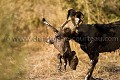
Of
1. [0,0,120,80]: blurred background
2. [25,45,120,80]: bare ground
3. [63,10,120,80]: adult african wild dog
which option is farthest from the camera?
[0,0,120,80]: blurred background

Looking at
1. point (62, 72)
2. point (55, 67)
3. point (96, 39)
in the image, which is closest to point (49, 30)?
point (55, 67)

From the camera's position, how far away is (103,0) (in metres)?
8.88

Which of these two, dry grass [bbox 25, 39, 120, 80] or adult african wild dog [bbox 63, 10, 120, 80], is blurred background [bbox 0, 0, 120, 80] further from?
adult african wild dog [bbox 63, 10, 120, 80]

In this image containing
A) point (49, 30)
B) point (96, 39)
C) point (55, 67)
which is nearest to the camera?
point (96, 39)

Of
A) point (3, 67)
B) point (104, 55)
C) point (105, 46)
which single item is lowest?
point (104, 55)

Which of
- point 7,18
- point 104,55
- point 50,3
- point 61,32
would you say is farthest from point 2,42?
point 50,3

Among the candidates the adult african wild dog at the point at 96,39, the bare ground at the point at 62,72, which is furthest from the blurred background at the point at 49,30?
the adult african wild dog at the point at 96,39

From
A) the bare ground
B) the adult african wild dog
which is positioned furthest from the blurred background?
the adult african wild dog

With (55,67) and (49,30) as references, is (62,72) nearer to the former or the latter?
(55,67)

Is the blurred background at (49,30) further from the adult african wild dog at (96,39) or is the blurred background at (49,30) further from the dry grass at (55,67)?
the adult african wild dog at (96,39)

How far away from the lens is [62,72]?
7.60m

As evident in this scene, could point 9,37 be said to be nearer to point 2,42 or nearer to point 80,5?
point 2,42

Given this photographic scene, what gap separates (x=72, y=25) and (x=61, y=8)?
12.6 ft

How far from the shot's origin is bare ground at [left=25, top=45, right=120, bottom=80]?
7.39 meters
